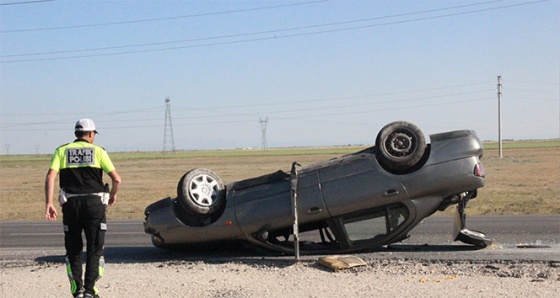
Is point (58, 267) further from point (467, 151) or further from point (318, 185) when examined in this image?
point (467, 151)

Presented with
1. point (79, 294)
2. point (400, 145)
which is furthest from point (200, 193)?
point (400, 145)

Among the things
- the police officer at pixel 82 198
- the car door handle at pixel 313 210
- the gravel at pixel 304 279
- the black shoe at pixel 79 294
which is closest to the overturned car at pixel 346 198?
the car door handle at pixel 313 210

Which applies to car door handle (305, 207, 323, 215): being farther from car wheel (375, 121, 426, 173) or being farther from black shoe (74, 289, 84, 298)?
black shoe (74, 289, 84, 298)

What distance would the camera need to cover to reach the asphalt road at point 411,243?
336 inches

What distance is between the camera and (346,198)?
8.25 meters

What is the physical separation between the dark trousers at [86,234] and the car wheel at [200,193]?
6.90 ft

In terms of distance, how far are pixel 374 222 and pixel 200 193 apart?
2282 millimetres

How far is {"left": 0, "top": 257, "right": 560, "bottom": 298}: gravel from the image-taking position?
6.68 m

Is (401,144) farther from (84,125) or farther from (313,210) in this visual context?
(84,125)

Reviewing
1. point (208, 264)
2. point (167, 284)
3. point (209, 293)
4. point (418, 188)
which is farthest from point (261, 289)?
point (418, 188)

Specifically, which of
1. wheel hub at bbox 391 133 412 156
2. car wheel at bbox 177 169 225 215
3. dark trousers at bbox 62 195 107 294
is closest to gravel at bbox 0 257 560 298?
dark trousers at bbox 62 195 107 294

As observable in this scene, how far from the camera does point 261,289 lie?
6.91m

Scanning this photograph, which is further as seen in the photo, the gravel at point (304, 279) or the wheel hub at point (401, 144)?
the wheel hub at point (401, 144)

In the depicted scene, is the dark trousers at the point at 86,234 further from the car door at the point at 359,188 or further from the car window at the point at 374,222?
the car window at the point at 374,222
